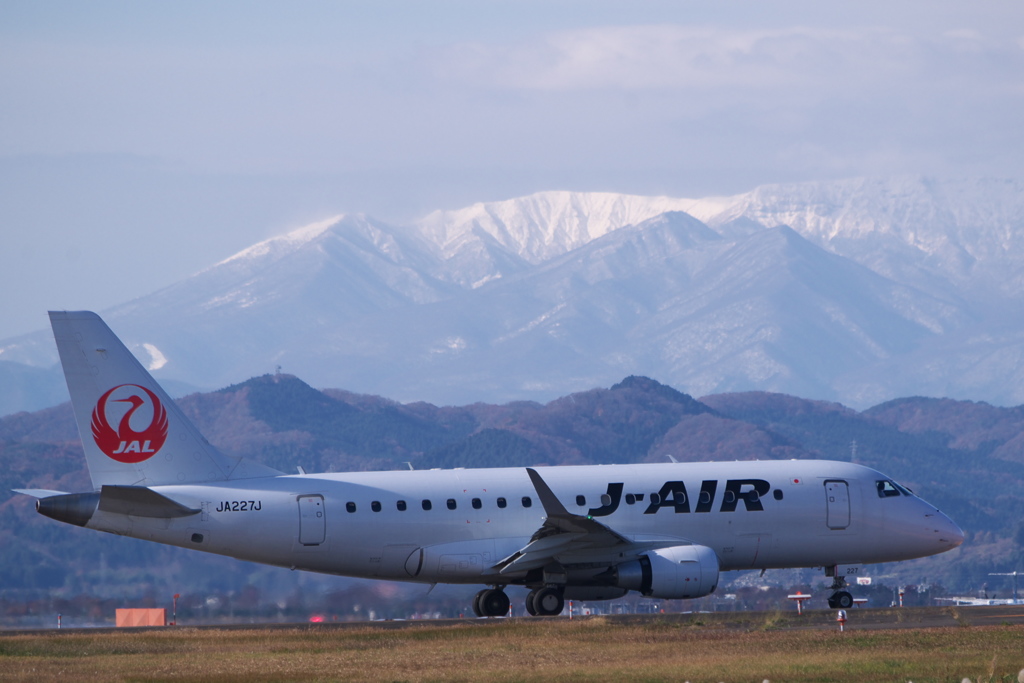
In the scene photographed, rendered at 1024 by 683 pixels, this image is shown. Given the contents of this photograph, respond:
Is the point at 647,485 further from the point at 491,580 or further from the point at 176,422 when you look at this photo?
the point at 176,422

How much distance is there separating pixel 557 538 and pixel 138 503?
1088cm

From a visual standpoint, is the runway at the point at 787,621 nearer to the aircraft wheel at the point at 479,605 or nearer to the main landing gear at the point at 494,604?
the main landing gear at the point at 494,604

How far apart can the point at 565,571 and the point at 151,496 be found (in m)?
11.1

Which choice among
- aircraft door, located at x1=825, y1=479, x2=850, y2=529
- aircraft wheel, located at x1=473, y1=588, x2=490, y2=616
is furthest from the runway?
aircraft door, located at x1=825, y1=479, x2=850, y2=529

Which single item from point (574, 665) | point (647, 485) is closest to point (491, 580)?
point (647, 485)

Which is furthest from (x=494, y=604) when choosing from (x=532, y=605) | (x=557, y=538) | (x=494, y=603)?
(x=557, y=538)

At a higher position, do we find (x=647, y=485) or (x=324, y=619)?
(x=647, y=485)

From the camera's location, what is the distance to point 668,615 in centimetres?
4406

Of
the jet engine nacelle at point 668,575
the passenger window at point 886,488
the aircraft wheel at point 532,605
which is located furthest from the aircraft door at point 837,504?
the aircraft wheel at point 532,605

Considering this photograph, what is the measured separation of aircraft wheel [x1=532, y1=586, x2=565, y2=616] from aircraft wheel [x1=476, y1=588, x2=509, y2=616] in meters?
1.99

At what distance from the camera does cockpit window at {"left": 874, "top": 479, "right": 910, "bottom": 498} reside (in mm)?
43875

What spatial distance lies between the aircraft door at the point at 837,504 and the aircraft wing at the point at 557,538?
6.41 meters

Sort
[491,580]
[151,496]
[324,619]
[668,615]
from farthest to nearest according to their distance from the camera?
[324,619], [668,615], [491,580], [151,496]

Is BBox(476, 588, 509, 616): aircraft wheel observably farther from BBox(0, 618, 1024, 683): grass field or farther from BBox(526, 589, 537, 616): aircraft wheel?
BBox(0, 618, 1024, 683): grass field
